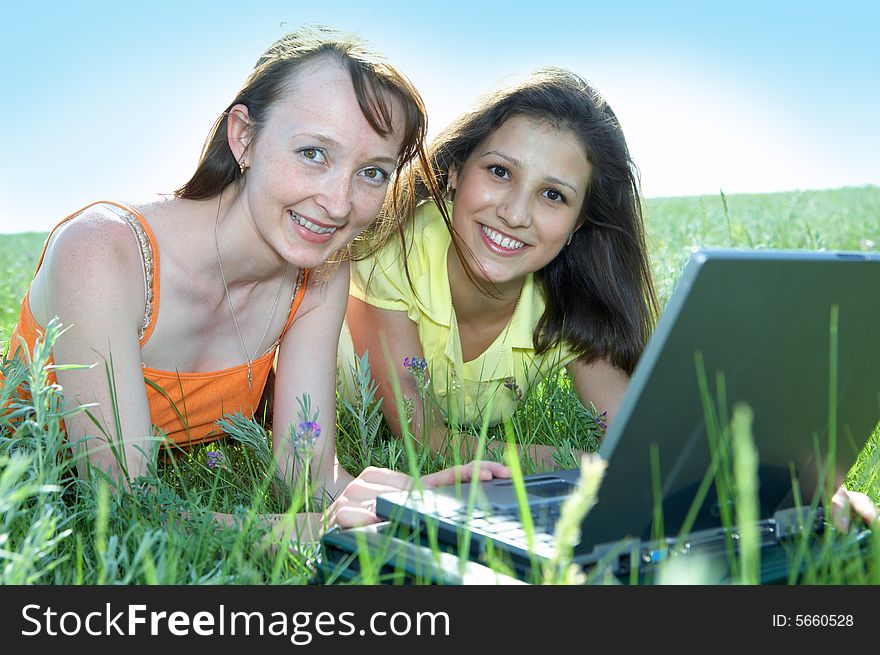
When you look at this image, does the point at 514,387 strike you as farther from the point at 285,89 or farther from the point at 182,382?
the point at 285,89

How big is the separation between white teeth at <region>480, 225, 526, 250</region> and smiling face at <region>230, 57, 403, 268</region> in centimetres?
72

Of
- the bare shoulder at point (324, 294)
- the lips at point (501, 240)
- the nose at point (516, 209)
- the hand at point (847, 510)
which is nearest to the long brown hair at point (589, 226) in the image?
the lips at point (501, 240)

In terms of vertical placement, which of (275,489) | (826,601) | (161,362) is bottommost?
(826,601)

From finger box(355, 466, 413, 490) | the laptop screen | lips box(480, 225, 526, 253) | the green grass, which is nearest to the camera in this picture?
the laptop screen

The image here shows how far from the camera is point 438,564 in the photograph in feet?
4.71

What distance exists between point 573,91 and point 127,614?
269cm

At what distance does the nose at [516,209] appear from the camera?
10.8ft

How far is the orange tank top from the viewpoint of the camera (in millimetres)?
2701

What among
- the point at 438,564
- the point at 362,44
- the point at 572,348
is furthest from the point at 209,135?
the point at 438,564

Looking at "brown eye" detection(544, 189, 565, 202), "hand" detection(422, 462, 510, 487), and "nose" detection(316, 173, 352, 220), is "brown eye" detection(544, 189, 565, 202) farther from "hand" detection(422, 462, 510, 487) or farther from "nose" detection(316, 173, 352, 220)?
"hand" detection(422, 462, 510, 487)

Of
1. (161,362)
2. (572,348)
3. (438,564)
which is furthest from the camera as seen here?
(572,348)

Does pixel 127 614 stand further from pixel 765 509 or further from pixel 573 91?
pixel 573 91

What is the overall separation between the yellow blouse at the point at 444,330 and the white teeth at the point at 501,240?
258 mm

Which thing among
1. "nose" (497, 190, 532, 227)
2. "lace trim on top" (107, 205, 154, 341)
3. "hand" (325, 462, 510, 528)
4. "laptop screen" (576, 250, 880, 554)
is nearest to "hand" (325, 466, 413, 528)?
"hand" (325, 462, 510, 528)
